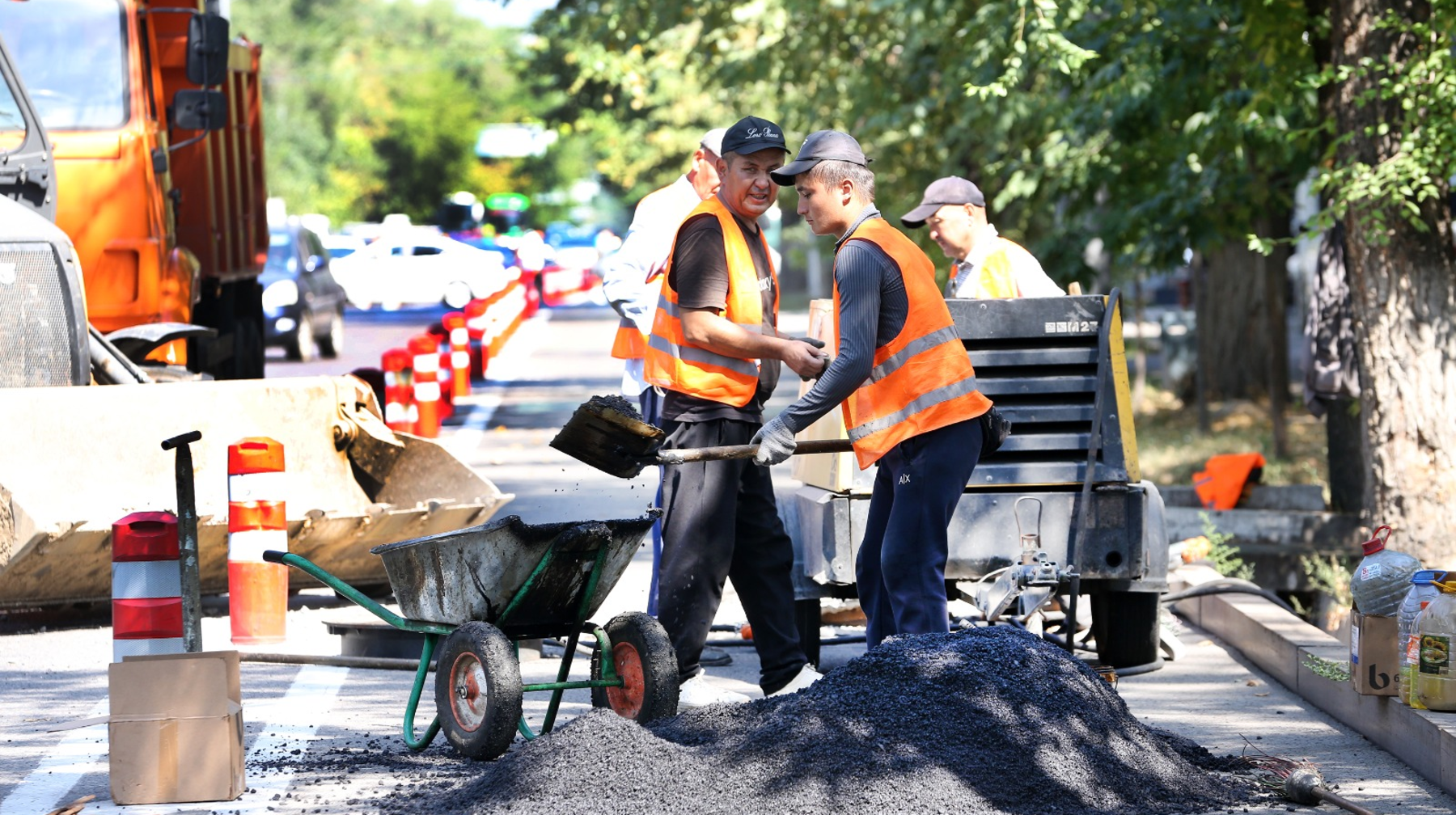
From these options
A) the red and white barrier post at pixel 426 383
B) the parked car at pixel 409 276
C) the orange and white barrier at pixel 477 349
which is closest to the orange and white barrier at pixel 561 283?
the parked car at pixel 409 276

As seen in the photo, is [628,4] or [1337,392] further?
[628,4]

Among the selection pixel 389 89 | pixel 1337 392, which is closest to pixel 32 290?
pixel 1337 392

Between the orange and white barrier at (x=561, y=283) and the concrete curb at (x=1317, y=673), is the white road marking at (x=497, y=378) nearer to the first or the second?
the concrete curb at (x=1317, y=673)

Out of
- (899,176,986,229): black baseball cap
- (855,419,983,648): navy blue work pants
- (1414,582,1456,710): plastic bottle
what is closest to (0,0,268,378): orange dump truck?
(899,176,986,229): black baseball cap

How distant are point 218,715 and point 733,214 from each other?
8.19 ft

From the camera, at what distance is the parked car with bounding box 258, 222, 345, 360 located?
25.6 meters

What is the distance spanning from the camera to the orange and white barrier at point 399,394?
15800 mm

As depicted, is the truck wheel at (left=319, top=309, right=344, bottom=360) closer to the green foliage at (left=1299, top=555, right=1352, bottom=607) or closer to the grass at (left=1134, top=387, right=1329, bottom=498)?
the grass at (left=1134, top=387, right=1329, bottom=498)

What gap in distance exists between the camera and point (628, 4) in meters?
19.4

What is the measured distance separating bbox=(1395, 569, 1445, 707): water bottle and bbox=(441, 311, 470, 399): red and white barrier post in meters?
14.7

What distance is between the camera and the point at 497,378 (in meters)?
24.7

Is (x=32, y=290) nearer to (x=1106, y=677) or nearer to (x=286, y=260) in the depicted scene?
(x=1106, y=677)

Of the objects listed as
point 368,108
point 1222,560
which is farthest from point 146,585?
point 368,108

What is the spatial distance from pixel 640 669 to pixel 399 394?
9932 millimetres
